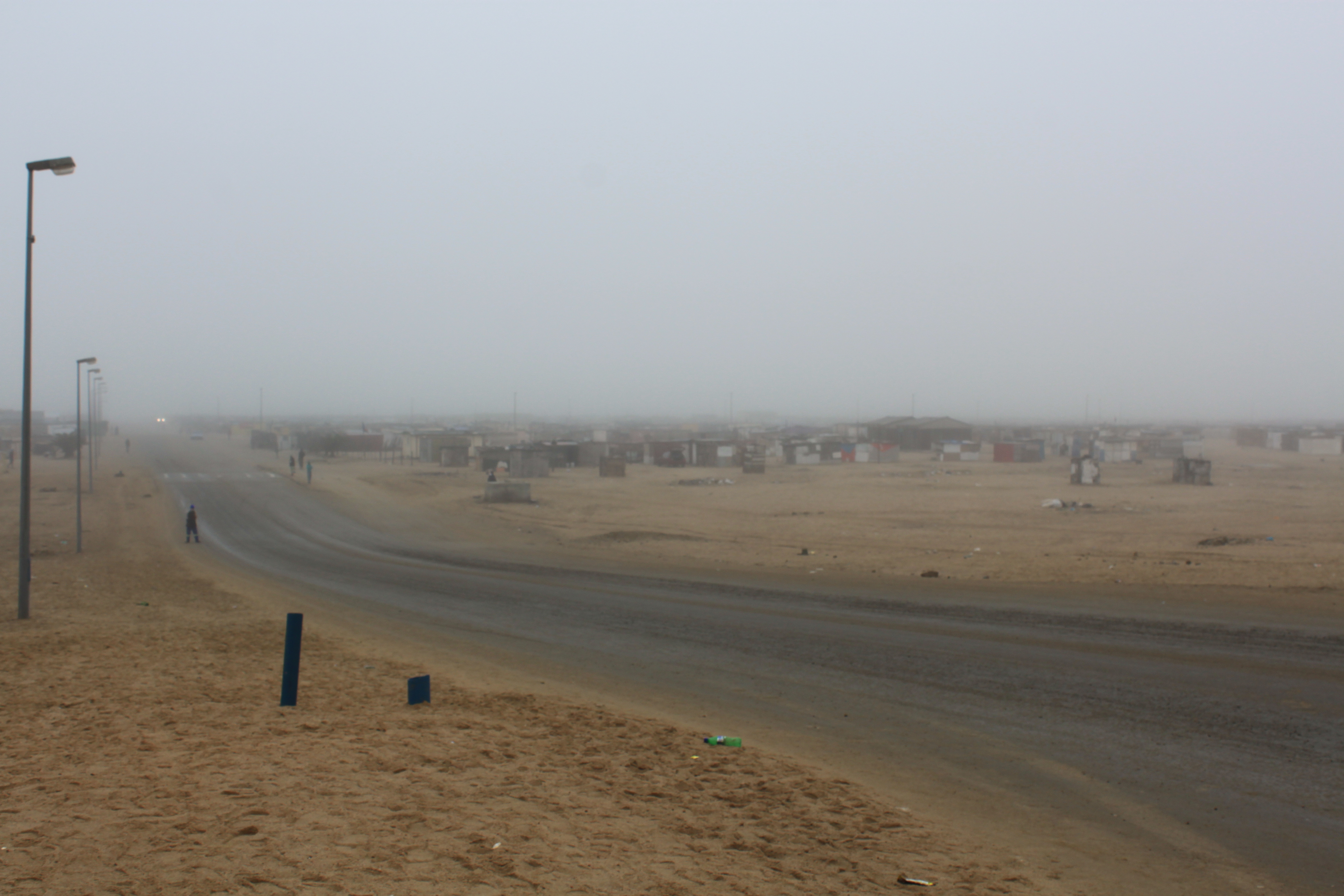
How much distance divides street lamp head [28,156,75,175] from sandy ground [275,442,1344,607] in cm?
1538

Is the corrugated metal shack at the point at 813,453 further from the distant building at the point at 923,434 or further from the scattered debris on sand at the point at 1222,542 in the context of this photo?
the scattered debris on sand at the point at 1222,542

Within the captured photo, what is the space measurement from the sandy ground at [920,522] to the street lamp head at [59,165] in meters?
15.4

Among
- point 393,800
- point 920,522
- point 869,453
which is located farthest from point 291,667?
point 869,453

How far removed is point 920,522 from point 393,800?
28.9 metres

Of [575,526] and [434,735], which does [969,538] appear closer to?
[575,526]

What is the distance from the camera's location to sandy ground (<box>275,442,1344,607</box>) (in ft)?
67.3

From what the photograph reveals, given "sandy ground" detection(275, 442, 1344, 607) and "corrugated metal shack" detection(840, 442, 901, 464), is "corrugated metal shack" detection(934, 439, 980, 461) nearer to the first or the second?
"corrugated metal shack" detection(840, 442, 901, 464)

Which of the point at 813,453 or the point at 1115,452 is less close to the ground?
the point at 1115,452

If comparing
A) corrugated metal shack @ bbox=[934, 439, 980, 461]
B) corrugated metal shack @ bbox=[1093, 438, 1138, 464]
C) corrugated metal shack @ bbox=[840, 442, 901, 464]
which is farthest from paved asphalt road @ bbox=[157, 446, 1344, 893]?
corrugated metal shack @ bbox=[934, 439, 980, 461]

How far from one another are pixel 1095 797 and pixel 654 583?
13.2 metres

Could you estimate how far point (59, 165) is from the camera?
14539 mm

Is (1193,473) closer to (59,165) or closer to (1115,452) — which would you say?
(1115,452)

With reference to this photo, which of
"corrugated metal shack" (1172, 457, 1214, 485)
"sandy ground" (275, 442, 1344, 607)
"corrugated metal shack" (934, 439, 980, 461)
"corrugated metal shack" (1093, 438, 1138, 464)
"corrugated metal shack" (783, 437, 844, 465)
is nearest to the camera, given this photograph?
"sandy ground" (275, 442, 1344, 607)

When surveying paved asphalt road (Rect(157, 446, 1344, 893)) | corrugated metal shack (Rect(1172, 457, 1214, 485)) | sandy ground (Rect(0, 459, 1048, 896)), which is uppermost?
corrugated metal shack (Rect(1172, 457, 1214, 485))
